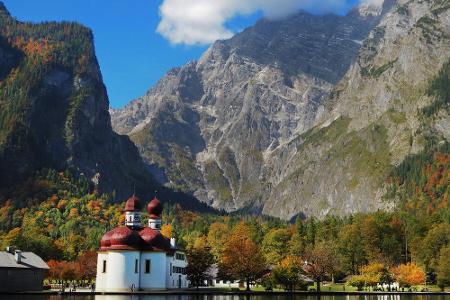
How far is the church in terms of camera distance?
108m

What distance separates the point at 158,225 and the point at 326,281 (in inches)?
2428

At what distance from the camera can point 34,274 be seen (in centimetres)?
10819

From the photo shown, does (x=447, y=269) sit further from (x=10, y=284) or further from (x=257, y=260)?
(x=10, y=284)

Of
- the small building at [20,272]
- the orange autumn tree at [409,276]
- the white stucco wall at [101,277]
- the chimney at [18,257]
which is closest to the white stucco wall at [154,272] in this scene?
the white stucco wall at [101,277]

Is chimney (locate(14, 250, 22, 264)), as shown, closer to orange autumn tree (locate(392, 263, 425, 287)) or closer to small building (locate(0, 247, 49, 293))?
small building (locate(0, 247, 49, 293))

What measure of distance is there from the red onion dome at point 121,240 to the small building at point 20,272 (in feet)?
41.1

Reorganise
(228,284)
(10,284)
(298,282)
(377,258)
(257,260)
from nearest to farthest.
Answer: (10,284)
(298,282)
(257,260)
(228,284)
(377,258)

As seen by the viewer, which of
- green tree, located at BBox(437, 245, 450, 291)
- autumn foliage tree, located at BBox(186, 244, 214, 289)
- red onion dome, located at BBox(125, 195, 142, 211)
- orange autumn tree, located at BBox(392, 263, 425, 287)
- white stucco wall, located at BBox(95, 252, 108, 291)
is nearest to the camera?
white stucco wall, located at BBox(95, 252, 108, 291)

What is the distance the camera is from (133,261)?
109500mm

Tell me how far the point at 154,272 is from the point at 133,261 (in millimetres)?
5162

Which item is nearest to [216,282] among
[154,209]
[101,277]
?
[154,209]

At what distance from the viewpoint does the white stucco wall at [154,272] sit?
11119cm

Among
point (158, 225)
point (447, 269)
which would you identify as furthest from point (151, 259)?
point (447, 269)

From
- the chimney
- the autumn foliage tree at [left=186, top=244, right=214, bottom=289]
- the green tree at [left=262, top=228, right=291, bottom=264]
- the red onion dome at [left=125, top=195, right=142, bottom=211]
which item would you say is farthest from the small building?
the green tree at [left=262, top=228, right=291, bottom=264]
